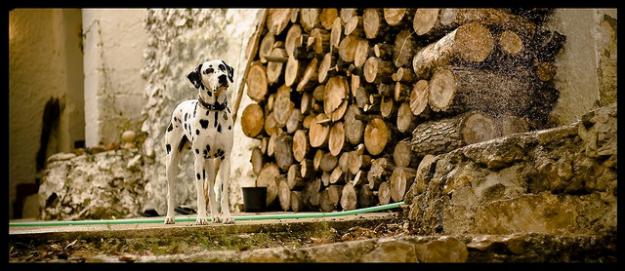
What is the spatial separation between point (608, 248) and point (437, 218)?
122cm

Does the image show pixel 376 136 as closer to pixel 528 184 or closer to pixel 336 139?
pixel 336 139

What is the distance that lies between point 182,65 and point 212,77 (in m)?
4.37

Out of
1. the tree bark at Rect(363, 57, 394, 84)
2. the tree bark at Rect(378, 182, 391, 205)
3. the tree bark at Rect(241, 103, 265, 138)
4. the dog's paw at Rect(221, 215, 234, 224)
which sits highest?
the tree bark at Rect(363, 57, 394, 84)

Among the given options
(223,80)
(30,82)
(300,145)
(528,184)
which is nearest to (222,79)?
(223,80)

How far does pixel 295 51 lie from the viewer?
19.9 feet

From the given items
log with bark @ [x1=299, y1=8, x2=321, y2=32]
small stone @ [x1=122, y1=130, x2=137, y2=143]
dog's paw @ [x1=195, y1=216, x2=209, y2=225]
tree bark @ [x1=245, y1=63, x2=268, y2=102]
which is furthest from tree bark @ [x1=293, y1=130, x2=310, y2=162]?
small stone @ [x1=122, y1=130, x2=137, y2=143]

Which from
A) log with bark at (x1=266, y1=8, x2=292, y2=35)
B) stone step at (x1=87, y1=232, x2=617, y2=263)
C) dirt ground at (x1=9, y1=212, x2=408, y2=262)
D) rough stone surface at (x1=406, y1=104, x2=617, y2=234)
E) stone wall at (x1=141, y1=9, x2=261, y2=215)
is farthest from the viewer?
stone wall at (x1=141, y1=9, x2=261, y2=215)

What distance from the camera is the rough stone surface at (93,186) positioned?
323 inches

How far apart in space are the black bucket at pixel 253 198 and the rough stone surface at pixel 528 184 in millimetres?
2225

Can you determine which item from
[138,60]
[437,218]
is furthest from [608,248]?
[138,60]

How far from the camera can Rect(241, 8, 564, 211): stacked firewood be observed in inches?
180

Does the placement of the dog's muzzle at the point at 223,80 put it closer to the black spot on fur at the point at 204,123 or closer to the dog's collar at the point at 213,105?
the dog's collar at the point at 213,105

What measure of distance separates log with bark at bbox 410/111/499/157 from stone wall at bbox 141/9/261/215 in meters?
2.67

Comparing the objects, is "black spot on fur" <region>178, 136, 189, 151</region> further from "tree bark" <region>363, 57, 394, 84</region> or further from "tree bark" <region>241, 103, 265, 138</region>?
"tree bark" <region>241, 103, 265, 138</region>
